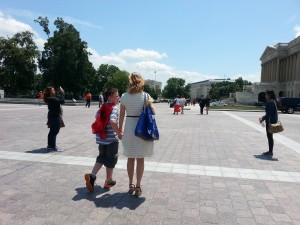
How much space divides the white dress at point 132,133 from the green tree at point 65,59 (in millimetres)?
49855


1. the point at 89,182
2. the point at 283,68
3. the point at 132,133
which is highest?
the point at 283,68

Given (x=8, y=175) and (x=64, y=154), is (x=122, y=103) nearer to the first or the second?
(x=8, y=175)

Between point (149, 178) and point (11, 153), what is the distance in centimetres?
394

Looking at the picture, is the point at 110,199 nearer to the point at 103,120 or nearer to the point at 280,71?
the point at 103,120

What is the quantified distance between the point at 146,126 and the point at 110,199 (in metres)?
1.28

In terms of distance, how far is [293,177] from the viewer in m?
6.53

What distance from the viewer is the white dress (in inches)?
190

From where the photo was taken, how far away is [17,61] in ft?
189

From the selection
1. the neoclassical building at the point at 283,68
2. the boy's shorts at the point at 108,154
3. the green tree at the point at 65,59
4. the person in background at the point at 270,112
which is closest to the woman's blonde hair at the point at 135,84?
the boy's shorts at the point at 108,154

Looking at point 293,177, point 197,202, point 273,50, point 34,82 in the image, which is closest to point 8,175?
point 197,202

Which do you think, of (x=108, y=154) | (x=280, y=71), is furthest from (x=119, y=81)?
(x=108, y=154)

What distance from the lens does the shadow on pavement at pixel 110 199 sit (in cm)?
463

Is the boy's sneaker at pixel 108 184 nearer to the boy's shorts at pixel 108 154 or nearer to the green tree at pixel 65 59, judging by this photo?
the boy's shorts at pixel 108 154

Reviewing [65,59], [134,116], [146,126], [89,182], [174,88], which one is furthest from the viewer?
[174,88]
